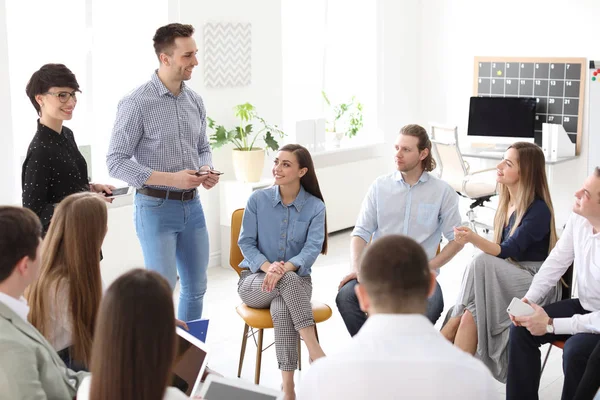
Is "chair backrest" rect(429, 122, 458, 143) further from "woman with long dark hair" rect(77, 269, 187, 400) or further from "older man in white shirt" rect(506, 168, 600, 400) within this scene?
"woman with long dark hair" rect(77, 269, 187, 400)

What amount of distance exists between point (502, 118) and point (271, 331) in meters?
3.50

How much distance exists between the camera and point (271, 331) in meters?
4.79

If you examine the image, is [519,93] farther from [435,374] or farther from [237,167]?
[435,374]

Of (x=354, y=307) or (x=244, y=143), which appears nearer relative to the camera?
(x=354, y=307)

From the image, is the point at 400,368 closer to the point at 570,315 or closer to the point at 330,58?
the point at 570,315

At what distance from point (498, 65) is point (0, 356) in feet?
20.6

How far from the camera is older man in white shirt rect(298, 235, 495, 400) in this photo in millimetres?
1711

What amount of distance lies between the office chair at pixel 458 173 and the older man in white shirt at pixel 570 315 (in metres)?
3.20

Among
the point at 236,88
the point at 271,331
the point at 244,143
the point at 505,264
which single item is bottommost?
the point at 271,331

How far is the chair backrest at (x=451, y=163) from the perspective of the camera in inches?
267

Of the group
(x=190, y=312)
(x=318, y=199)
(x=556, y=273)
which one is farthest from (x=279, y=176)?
(x=556, y=273)

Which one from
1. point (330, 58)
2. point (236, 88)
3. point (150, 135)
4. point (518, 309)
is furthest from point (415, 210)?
point (330, 58)

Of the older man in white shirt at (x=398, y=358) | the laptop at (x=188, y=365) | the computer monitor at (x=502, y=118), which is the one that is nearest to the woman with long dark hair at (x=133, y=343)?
the older man in white shirt at (x=398, y=358)

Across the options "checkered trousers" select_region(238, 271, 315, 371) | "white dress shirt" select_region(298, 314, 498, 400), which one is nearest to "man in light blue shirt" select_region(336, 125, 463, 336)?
"checkered trousers" select_region(238, 271, 315, 371)
